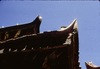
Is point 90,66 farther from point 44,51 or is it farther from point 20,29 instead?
point 44,51

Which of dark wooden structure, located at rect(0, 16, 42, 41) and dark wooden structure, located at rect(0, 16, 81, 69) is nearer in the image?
dark wooden structure, located at rect(0, 16, 81, 69)

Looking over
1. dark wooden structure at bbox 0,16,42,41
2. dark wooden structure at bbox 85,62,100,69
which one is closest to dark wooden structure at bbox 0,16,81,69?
dark wooden structure at bbox 0,16,42,41

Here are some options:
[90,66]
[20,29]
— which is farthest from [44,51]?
[90,66]

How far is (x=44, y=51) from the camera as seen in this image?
6.05 meters

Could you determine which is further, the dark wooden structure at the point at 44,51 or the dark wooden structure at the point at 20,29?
the dark wooden structure at the point at 20,29

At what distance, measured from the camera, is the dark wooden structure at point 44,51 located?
595cm

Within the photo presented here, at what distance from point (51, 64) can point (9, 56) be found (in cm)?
124

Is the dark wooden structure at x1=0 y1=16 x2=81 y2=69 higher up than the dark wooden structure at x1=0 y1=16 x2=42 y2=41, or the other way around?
the dark wooden structure at x1=0 y1=16 x2=42 y2=41

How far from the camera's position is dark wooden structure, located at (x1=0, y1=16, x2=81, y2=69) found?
5953 mm

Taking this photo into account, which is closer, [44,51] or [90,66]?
[44,51]

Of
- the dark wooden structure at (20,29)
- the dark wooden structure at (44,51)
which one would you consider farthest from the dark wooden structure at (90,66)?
the dark wooden structure at (44,51)

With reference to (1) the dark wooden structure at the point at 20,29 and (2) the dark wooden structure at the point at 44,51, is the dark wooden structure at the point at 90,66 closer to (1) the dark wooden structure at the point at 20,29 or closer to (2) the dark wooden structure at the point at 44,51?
(1) the dark wooden structure at the point at 20,29

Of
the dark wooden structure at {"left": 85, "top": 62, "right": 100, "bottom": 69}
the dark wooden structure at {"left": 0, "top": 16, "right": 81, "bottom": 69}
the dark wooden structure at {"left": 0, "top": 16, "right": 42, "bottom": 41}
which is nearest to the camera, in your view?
the dark wooden structure at {"left": 0, "top": 16, "right": 81, "bottom": 69}

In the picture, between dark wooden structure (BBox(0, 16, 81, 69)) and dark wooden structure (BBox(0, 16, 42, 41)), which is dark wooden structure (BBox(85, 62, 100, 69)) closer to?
dark wooden structure (BBox(0, 16, 42, 41))
